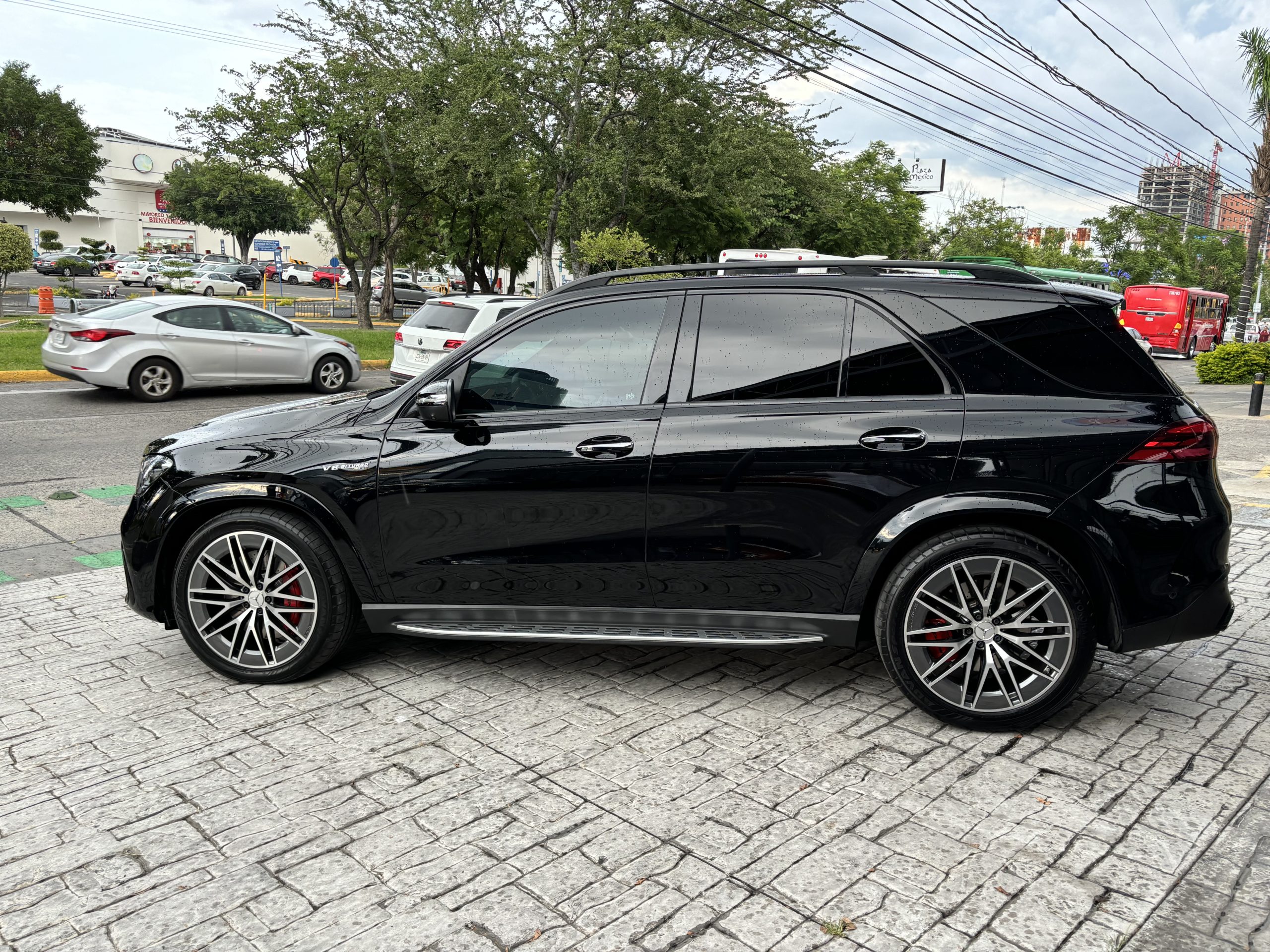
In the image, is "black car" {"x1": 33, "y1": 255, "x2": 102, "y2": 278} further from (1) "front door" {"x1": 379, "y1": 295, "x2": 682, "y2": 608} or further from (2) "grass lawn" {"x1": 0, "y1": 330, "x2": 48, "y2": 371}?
(1) "front door" {"x1": 379, "y1": 295, "x2": 682, "y2": 608}

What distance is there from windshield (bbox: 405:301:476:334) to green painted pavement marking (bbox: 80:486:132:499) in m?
5.58

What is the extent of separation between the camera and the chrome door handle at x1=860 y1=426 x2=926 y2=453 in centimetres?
381

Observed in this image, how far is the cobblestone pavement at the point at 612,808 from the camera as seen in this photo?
271cm

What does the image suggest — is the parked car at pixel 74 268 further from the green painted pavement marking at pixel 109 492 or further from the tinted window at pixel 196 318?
the green painted pavement marking at pixel 109 492

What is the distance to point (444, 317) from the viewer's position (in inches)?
534

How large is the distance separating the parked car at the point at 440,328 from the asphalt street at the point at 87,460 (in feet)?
7.76

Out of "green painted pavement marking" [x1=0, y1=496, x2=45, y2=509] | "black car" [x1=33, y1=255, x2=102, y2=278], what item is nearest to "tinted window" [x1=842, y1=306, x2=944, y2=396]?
"green painted pavement marking" [x1=0, y1=496, x2=45, y2=509]

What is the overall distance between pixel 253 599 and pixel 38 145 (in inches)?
2284

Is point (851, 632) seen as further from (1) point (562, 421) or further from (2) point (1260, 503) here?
(2) point (1260, 503)

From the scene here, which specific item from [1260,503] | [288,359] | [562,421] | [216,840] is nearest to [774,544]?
[562,421]

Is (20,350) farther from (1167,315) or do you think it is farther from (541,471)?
(1167,315)

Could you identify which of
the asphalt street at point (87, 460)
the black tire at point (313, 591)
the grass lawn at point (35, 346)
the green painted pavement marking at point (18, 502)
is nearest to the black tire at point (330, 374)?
the asphalt street at point (87, 460)

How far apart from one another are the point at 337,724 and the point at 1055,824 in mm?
2630

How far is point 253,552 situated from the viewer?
4.27 metres
